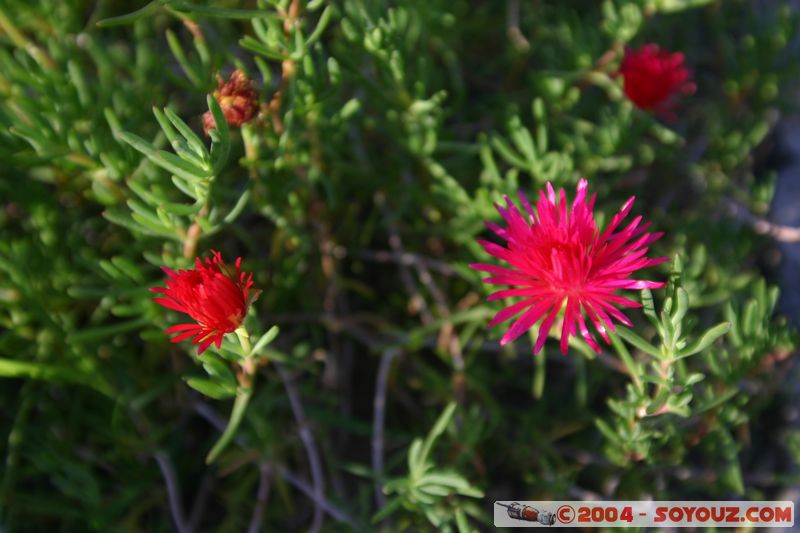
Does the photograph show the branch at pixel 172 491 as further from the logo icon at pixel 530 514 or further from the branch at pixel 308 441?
the logo icon at pixel 530 514

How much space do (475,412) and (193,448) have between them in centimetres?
48

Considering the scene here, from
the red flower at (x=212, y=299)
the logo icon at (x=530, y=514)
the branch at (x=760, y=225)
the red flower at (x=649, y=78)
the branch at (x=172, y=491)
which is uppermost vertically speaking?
the red flower at (x=649, y=78)

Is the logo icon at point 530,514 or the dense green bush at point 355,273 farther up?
the dense green bush at point 355,273

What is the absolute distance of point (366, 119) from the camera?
1075mm

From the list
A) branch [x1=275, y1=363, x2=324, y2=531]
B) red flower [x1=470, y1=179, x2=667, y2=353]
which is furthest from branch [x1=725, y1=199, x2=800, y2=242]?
branch [x1=275, y1=363, x2=324, y2=531]

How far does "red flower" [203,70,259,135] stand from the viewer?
774 mm

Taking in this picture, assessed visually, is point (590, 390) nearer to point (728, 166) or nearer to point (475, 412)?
point (475, 412)

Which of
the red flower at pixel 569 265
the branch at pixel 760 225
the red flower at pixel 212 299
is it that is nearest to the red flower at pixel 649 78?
the branch at pixel 760 225

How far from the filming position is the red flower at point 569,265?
67 centimetres

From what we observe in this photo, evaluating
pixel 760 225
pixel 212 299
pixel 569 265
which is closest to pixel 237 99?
pixel 212 299

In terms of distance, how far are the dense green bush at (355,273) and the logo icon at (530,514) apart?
0.04 m

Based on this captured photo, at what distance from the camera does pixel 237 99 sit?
0.77 metres

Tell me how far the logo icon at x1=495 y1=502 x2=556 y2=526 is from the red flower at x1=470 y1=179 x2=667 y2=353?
39 centimetres

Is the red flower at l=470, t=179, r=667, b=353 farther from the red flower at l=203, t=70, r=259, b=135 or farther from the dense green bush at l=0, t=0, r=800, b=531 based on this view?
the red flower at l=203, t=70, r=259, b=135
